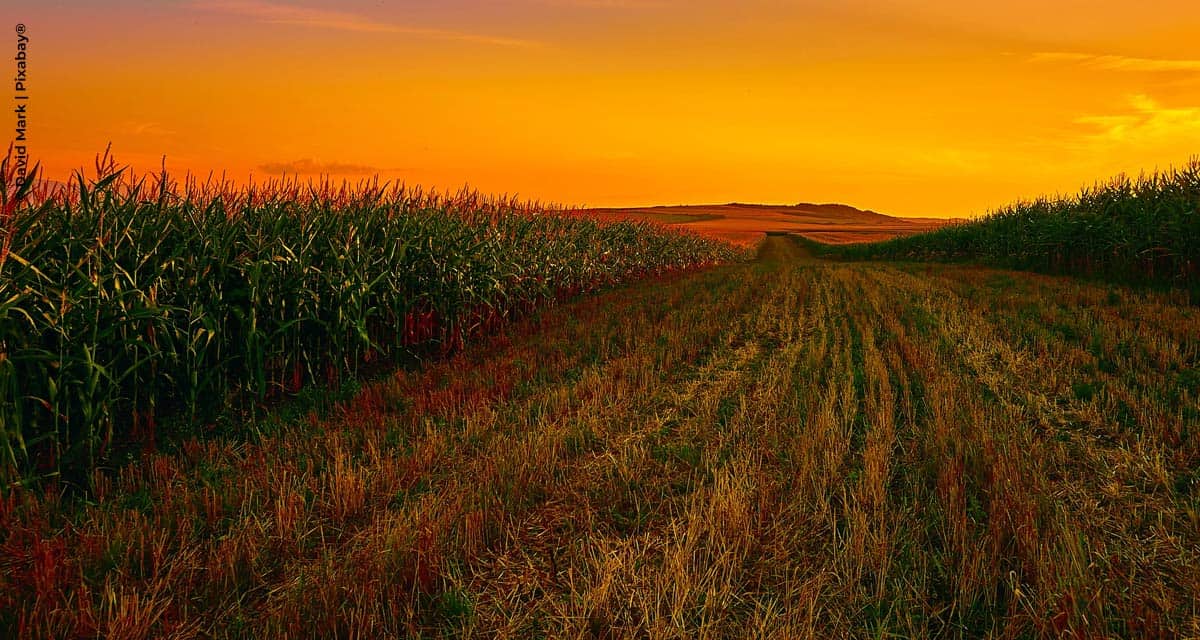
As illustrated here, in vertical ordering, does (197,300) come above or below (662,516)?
above

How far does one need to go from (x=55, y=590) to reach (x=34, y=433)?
8.27 feet

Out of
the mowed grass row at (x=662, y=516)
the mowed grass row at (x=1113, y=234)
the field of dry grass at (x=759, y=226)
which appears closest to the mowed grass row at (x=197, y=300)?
the mowed grass row at (x=662, y=516)

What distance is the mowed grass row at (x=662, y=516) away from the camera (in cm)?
326

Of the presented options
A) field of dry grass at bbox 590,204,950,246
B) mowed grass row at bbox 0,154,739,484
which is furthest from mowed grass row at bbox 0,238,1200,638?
field of dry grass at bbox 590,204,950,246

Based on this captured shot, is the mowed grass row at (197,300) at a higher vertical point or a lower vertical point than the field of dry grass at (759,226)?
lower

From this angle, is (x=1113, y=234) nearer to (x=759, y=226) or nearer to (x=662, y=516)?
(x=662, y=516)

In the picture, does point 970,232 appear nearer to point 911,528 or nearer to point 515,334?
point 515,334

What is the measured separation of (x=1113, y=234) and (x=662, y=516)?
2023 cm

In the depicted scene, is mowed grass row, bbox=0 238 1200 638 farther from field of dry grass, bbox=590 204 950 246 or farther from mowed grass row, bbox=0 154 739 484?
field of dry grass, bbox=590 204 950 246

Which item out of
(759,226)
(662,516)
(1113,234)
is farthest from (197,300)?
(759,226)

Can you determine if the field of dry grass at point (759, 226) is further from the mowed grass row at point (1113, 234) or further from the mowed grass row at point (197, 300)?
the mowed grass row at point (197, 300)

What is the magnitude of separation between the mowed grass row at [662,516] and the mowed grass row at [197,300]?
2.96 feet

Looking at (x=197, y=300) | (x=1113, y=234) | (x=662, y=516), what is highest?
(x=1113, y=234)

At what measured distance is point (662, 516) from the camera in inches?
171
